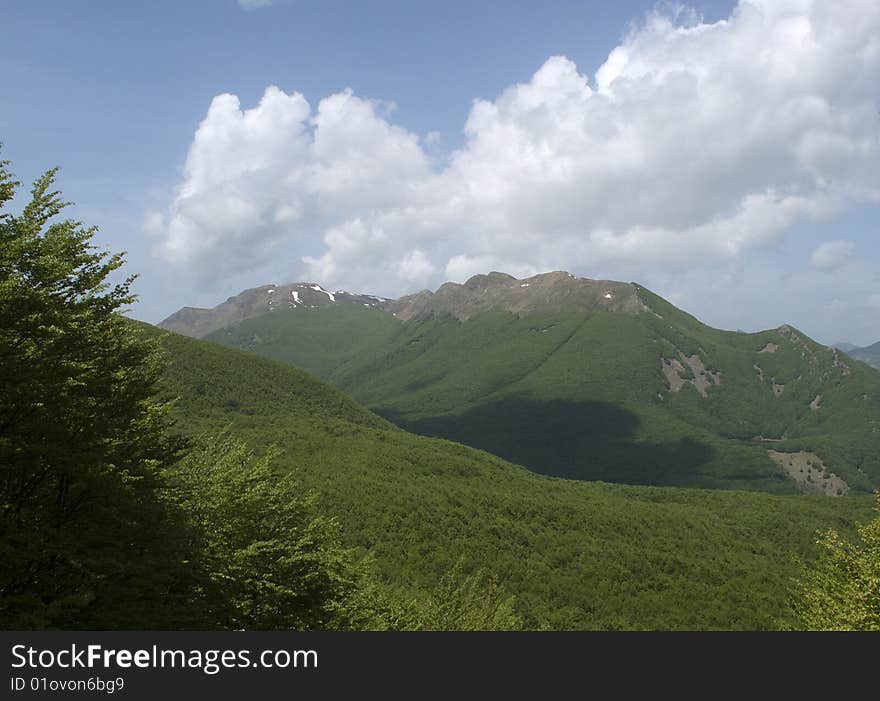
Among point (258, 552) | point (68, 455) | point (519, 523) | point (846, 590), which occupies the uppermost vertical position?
point (68, 455)

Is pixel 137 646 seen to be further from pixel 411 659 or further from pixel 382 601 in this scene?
pixel 382 601

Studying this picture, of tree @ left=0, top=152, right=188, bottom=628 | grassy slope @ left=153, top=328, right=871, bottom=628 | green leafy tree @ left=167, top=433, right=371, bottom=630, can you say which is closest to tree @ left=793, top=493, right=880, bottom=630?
green leafy tree @ left=167, top=433, right=371, bottom=630

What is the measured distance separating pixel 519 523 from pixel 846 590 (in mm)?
84051

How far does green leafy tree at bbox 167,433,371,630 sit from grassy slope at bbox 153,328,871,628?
4461cm

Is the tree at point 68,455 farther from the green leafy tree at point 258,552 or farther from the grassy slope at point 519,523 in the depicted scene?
the grassy slope at point 519,523

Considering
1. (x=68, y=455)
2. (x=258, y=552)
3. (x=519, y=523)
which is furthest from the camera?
(x=519, y=523)

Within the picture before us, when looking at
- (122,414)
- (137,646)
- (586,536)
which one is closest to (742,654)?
(137,646)

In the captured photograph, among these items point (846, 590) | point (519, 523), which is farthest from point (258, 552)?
point (519, 523)

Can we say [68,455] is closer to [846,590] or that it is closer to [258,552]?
[258,552]

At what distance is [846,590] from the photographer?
3102 cm

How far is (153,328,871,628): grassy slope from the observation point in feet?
305

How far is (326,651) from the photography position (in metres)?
11.0

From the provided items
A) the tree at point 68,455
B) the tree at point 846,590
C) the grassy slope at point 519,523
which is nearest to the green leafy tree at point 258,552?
the tree at point 68,455

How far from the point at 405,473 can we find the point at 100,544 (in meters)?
103
